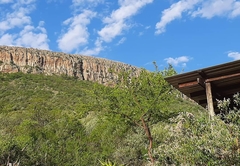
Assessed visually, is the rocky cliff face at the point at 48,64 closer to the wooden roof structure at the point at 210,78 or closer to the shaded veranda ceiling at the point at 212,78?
the shaded veranda ceiling at the point at 212,78

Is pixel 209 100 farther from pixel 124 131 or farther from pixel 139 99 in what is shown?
pixel 124 131

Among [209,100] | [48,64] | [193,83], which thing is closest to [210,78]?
[193,83]

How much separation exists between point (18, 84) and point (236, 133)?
50302 millimetres

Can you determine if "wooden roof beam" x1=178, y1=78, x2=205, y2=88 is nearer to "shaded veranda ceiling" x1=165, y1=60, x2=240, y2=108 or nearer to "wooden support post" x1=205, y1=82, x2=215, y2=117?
"shaded veranda ceiling" x1=165, y1=60, x2=240, y2=108

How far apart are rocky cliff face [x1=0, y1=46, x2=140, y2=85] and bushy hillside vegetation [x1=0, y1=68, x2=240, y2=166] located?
23818 mm

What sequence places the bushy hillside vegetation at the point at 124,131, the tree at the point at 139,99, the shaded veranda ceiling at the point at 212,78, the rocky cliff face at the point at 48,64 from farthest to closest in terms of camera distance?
the rocky cliff face at the point at 48,64
the tree at the point at 139,99
the shaded veranda ceiling at the point at 212,78
the bushy hillside vegetation at the point at 124,131

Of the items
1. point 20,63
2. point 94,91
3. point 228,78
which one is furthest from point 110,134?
point 20,63

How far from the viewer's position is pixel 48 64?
71562mm

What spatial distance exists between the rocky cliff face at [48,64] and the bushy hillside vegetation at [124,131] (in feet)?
78.1

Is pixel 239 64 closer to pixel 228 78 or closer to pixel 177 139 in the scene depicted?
pixel 228 78

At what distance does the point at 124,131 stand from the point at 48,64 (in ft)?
173

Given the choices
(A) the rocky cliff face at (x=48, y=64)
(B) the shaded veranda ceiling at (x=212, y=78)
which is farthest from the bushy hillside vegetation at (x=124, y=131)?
(A) the rocky cliff face at (x=48, y=64)

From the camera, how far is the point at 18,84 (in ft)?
172

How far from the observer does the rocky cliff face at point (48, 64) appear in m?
66.9
